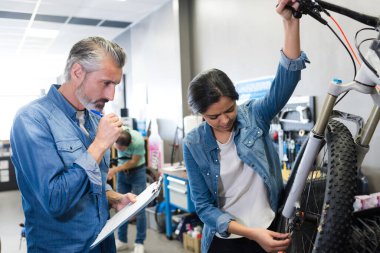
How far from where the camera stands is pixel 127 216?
0.98 meters

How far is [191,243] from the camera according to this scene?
3.28 metres

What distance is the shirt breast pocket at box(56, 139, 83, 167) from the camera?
970 mm

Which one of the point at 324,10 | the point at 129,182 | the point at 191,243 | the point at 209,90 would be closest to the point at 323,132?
the point at 324,10

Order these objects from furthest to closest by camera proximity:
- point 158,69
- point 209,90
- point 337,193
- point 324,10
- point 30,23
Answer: point 30,23 → point 158,69 → point 209,90 → point 324,10 → point 337,193

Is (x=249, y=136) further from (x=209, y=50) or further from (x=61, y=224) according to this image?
(x=209, y=50)

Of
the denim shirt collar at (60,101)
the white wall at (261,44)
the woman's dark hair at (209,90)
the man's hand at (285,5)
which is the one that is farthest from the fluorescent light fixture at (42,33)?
the man's hand at (285,5)

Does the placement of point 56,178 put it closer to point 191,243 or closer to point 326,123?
point 326,123

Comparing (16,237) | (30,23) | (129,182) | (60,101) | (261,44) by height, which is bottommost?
(16,237)

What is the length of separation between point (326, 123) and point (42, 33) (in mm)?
5880

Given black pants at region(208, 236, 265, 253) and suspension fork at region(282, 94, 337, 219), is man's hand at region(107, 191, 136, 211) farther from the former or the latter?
suspension fork at region(282, 94, 337, 219)

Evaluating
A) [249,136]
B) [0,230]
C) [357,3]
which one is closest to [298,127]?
[357,3]

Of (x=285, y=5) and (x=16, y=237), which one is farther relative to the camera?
(x=16, y=237)

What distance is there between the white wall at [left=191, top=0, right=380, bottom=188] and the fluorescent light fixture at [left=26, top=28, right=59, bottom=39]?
2828mm

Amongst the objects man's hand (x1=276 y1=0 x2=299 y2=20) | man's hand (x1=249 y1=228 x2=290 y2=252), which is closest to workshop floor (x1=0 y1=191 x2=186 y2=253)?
man's hand (x1=249 y1=228 x2=290 y2=252)
